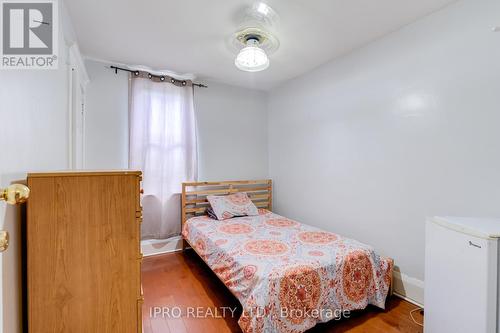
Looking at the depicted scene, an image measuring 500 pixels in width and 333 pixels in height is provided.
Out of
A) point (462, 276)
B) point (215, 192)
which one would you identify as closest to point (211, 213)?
point (215, 192)

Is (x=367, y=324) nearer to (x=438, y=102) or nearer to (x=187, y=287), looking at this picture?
(x=187, y=287)

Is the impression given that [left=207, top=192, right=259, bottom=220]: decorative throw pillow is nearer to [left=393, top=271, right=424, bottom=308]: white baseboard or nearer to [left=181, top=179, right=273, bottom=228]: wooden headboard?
[left=181, top=179, right=273, bottom=228]: wooden headboard

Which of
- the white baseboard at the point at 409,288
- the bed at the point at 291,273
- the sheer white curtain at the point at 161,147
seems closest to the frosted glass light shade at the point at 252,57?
the sheer white curtain at the point at 161,147

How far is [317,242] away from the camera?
7.28 ft

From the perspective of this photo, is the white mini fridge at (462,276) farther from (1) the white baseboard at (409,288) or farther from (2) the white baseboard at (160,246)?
(2) the white baseboard at (160,246)

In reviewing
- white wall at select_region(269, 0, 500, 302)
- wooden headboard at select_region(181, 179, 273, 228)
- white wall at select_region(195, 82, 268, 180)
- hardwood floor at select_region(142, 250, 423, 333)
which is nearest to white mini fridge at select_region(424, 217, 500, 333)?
hardwood floor at select_region(142, 250, 423, 333)

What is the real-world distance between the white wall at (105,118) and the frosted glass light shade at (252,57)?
1733mm

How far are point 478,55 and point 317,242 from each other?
193cm

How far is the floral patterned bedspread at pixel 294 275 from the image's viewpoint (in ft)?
5.06

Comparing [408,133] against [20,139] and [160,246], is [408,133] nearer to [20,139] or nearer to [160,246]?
[20,139]

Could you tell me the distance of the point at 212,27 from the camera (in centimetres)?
210

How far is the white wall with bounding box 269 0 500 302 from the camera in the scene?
1664mm

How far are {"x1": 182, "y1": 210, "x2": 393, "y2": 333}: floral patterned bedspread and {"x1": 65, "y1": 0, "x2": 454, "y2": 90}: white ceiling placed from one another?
202 centimetres

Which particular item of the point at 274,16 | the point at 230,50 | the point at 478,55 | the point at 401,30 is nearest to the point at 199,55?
the point at 230,50
